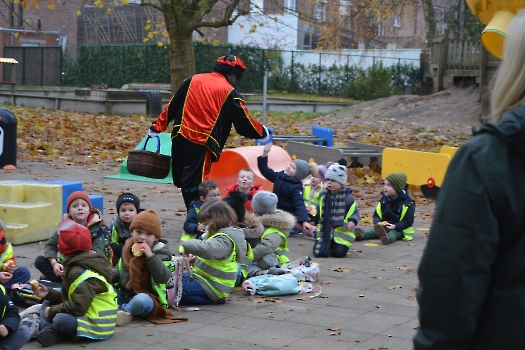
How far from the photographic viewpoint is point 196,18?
20.5m

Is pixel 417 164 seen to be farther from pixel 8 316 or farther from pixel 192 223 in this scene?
pixel 8 316

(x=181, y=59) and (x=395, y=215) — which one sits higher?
(x=181, y=59)

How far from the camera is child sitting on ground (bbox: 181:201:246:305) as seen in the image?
6.25 meters

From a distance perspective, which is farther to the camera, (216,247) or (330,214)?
(330,214)

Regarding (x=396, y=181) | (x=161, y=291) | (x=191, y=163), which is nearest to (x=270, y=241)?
(x=161, y=291)

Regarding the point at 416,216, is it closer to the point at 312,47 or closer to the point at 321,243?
the point at 321,243

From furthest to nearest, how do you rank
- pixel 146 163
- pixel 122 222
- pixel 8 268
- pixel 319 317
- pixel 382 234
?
pixel 382 234 → pixel 146 163 → pixel 122 222 → pixel 319 317 → pixel 8 268

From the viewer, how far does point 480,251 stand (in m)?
1.96

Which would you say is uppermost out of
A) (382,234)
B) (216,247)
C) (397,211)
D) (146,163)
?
(146,163)

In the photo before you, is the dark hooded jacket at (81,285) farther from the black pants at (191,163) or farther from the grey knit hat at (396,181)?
the grey knit hat at (396,181)

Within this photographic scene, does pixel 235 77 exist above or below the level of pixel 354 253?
above

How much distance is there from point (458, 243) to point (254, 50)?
34233 mm

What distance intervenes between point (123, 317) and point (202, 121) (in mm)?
3402

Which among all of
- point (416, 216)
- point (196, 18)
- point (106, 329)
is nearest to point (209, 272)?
point (106, 329)
